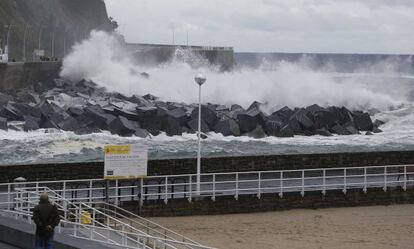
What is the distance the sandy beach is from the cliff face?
50663 millimetres

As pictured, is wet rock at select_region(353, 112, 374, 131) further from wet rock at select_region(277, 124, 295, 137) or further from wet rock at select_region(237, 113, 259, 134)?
wet rock at select_region(237, 113, 259, 134)

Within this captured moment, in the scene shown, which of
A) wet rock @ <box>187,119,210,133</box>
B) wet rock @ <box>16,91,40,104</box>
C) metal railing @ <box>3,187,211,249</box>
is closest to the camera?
metal railing @ <box>3,187,211,249</box>

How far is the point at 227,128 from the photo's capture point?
1260 inches

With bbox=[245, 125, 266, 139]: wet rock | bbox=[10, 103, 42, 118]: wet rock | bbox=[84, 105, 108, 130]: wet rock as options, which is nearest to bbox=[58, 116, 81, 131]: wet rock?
bbox=[84, 105, 108, 130]: wet rock

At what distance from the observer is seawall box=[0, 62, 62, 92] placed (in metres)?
42.8

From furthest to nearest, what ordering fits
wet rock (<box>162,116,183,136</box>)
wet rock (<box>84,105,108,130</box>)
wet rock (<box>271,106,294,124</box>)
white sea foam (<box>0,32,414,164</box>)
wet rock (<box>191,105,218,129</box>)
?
wet rock (<box>271,106,294,124</box>), wet rock (<box>191,105,218,129</box>), wet rock (<box>84,105,108,130</box>), wet rock (<box>162,116,183,136</box>), white sea foam (<box>0,32,414,164</box>)

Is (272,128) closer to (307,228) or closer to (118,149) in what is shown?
(307,228)

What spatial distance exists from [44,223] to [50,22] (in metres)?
72.1

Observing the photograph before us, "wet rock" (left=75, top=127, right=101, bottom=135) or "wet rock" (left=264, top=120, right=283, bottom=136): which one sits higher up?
"wet rock" (left=264, top=120, right=283, bottom=136)

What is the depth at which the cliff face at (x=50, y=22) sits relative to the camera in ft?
226

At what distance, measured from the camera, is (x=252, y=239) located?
43.6ft

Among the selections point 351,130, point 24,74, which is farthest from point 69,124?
point 24,74

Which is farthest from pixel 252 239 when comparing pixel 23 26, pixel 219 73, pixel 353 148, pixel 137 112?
pixel 23 26

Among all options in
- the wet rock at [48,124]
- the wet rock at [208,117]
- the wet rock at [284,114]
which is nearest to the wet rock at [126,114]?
the wet rock at [208,117]
